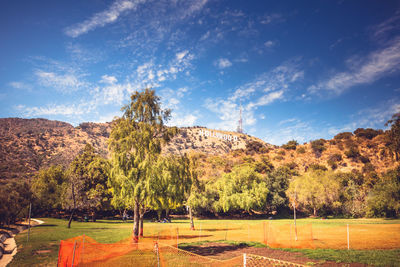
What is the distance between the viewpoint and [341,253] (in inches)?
589

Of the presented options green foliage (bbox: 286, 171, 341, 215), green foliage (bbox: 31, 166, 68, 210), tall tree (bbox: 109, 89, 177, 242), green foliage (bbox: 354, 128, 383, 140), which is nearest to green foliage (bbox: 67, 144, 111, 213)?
green foliage (bbox: 31, 166, 68, 210)

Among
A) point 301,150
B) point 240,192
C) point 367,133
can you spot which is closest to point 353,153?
point 367,133

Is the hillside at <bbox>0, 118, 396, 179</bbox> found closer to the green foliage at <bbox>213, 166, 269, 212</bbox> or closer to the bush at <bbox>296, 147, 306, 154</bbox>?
the bush at <bbox>296, 147, 306, 154</bbox>

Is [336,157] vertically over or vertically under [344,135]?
under

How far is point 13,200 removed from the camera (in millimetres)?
26422

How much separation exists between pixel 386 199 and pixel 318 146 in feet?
212

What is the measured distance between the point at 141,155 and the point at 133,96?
460 centimetres

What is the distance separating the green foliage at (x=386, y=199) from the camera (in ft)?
135

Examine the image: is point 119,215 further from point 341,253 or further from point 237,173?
point 341,253

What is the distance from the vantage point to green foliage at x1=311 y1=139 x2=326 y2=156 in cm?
10269

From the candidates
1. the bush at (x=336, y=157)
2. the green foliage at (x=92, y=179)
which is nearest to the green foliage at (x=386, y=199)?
the bush at (x=336, y=157)

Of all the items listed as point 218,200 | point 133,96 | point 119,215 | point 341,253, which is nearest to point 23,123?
point 119,215

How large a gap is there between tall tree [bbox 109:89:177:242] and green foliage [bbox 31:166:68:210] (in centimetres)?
3498

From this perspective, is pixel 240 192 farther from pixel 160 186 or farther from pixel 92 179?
pixel 160 186
